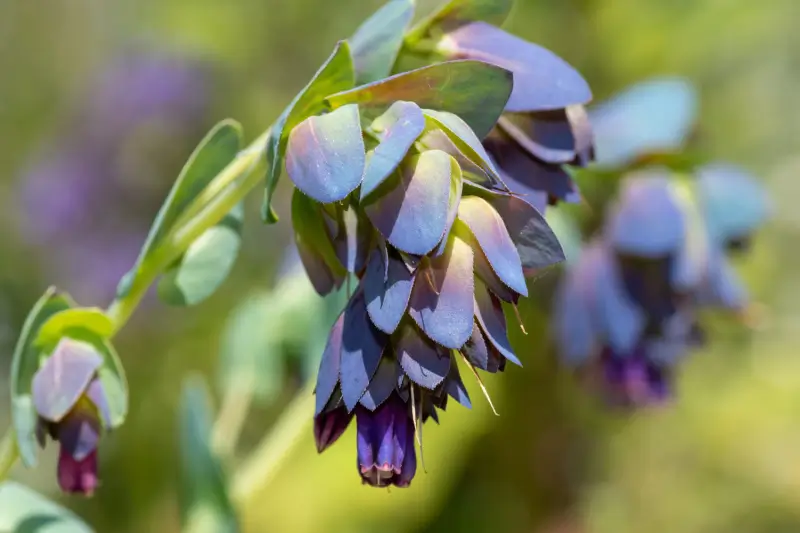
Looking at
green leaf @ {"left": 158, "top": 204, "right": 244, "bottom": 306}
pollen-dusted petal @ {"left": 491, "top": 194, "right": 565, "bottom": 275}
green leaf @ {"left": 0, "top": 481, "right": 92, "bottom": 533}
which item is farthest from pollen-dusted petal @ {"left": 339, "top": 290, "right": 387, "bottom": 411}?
green leaf @ {"left": 0, "top": 481, "right": 92, "bottom": 533}

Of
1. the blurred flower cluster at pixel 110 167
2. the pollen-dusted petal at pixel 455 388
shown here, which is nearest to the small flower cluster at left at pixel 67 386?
the pollen-dusted petal at pixel 455 388

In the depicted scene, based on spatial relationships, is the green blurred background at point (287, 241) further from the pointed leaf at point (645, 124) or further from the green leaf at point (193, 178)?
the green leaf at point (193, 178)

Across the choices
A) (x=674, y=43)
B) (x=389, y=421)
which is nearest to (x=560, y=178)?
(x=389, y=421)

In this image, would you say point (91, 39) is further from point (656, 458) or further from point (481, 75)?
point (481, 75)

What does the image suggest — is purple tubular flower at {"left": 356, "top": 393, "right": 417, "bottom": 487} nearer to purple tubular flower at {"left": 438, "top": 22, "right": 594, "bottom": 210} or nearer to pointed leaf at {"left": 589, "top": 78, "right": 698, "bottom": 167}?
purple tubular flower at {"left": 438, "top": 22, "right": 594, "bottom": 210}

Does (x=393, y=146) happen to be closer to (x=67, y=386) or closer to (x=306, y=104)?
(x=306, y=104)

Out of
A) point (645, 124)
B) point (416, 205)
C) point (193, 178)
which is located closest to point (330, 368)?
point (416, 205)

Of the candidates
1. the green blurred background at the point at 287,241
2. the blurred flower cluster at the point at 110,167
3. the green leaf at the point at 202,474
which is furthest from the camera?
the blurred flower cluster at the point at 110,167
